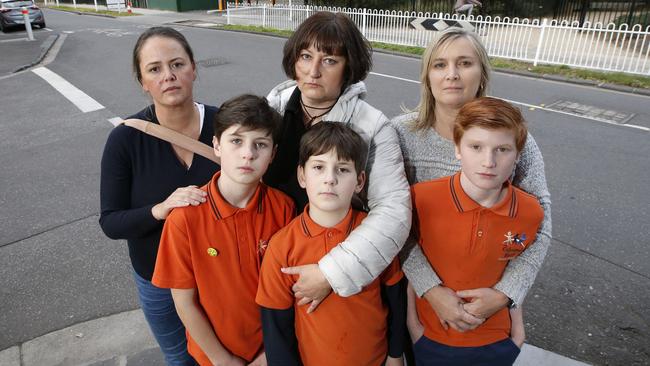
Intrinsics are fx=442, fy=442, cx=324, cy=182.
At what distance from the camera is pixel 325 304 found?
1578mm

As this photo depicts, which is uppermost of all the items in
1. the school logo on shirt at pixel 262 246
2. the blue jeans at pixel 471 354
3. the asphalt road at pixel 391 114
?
the school logo on shirt at pixel 262 246

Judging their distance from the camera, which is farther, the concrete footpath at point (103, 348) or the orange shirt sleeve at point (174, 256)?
the concrete footpath at point (103, 348)

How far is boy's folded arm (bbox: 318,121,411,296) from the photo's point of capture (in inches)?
56.1

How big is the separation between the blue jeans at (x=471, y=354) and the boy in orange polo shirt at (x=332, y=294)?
9.6 inches

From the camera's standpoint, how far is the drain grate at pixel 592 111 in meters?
7.32

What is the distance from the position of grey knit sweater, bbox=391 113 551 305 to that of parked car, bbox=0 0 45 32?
908 inches

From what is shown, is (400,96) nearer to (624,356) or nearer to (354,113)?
(624,356)

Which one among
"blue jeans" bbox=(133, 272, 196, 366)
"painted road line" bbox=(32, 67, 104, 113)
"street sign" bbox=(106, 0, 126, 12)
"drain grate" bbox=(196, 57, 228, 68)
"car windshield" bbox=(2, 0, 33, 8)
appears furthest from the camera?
"street sign" bbox=(106, 0, 126, 12)

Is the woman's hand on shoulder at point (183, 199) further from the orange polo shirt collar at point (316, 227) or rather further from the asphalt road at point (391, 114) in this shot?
the asphalt road at point (391, 114)

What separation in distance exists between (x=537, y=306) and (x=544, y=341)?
34cm

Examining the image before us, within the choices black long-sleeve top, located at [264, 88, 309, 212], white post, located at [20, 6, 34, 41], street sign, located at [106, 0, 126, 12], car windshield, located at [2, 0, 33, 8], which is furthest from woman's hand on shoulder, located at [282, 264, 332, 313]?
street sign, located at [106, 0, 126, 12]

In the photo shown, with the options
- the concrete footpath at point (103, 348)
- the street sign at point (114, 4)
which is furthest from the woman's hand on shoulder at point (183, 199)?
the street sign at point (114, 4)

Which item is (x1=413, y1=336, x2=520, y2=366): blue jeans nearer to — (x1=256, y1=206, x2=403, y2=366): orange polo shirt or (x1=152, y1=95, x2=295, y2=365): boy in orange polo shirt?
(x1=256, y1=206, x2=403, y2=366): orange polo shirt

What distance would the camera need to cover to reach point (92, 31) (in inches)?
744
